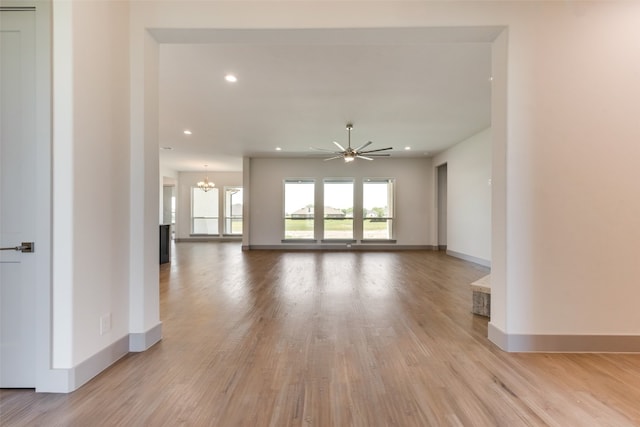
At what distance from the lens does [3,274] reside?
6.04 feet

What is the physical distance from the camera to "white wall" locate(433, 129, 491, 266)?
255 inches

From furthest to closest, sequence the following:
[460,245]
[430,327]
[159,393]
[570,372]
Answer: [460,245]
[430,327]
[570,372]
[159,393]

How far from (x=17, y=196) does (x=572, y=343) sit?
4062 millimetres

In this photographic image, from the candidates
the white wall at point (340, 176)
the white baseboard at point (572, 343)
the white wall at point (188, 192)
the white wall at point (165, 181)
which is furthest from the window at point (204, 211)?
the white baseboard at point (572, 343)

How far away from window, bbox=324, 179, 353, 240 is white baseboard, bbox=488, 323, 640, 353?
24.5 feet

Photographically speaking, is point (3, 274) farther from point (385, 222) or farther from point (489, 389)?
point (385, 222)

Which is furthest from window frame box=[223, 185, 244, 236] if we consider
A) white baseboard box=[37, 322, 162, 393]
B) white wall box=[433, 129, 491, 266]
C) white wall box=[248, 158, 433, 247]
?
white baseboard box=[37, 322, 162, 393]

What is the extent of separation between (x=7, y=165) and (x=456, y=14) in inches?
131

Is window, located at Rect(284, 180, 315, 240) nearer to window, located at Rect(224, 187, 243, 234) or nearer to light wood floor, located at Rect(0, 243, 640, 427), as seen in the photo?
window, located at Rect(224, 187, 243, 234)

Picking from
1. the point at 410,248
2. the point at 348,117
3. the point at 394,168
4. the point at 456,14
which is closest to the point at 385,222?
the point at 410,248

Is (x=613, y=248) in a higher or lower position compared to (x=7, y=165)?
lower

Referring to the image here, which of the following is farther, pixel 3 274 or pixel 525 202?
pixel 525 202

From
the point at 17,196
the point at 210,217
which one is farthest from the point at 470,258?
the point at 210,217

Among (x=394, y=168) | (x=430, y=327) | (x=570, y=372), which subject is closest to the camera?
(x=570, y=372)
